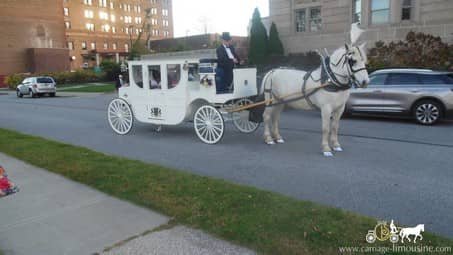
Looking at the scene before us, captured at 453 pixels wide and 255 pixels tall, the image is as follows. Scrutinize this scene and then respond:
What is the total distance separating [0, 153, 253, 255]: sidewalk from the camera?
12.8 ft

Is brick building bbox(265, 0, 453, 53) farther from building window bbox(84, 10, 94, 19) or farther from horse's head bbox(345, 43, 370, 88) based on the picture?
building window bbox(84, 10, 94, 19)

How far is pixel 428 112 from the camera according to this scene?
1127cm

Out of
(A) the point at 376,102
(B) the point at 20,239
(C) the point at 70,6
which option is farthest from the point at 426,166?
(C) the point at 70,6

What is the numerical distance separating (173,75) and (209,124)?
1.78 meters

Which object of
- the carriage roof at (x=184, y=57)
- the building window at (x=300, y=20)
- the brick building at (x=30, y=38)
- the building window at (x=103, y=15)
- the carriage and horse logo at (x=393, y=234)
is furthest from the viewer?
the building window at (x=103, y=15)

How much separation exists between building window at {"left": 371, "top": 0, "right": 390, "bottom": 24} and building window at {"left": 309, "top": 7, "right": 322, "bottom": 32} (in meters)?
3.52

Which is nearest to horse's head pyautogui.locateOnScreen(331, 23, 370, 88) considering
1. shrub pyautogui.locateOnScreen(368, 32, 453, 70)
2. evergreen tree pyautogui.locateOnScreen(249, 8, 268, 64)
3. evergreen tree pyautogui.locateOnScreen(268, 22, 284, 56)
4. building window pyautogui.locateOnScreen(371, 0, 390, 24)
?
shrub pyautogui.locateOnScreen(368, 32, 453, 70)

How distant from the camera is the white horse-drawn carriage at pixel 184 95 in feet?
30.2

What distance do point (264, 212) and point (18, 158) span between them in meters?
6.04

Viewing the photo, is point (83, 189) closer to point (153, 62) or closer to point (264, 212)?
point (264, 212)

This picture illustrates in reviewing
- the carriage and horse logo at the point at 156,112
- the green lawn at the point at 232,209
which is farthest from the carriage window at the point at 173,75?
the green lawn at the point at 232,209

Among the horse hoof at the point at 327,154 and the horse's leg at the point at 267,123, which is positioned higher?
the horse's leg at the point at 267,123

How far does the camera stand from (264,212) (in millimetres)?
4500

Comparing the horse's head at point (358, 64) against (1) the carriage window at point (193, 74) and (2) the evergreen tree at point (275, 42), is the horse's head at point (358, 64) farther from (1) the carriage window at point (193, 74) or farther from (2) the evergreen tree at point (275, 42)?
(2) the evergreen tree at point (275, 42)
